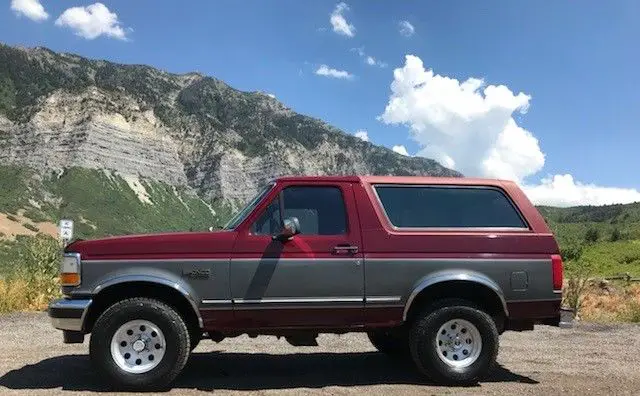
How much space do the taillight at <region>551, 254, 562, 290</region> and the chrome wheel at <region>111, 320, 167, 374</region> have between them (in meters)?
4.03

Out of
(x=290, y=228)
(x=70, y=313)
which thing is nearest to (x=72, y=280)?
(x=70, y=313)

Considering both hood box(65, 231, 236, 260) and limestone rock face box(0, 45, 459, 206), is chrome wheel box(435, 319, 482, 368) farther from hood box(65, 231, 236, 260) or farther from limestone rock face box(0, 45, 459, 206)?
limestone rock face box(0, 45, 459, 206)

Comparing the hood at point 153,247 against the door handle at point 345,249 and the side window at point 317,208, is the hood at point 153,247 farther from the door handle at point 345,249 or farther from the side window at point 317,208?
the door handle at point 345,249

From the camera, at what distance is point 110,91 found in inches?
4508

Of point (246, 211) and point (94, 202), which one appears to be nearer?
point (246, 211)

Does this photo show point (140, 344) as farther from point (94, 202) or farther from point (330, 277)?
point (94, 202)

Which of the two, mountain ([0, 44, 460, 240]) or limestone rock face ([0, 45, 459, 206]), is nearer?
mountain ([0, 44, 460, 240])

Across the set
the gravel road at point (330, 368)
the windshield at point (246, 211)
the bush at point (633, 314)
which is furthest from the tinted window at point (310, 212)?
the bush at point (633, 314)

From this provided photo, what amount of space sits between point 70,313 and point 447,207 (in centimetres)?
396

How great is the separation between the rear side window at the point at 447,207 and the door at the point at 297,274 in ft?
1.74

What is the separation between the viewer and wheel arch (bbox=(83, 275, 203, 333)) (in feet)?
19.5

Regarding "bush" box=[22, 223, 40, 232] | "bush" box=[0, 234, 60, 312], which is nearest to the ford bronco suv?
"bush" box=[0, 234, 60, 312]

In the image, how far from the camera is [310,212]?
6414mm

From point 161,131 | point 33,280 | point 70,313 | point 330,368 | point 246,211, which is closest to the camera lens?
point 70,313
